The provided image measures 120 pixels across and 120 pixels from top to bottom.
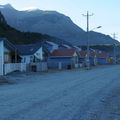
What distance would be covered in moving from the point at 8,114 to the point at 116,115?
139 inches

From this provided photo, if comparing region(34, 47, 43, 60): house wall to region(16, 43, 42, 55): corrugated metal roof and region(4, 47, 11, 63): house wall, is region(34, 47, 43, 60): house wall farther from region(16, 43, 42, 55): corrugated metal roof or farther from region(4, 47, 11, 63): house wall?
region(4, 47, 11, 63): house wall

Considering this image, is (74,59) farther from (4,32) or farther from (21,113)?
(21,113)

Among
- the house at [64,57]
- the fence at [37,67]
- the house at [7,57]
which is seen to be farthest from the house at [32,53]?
the house at [7,57]

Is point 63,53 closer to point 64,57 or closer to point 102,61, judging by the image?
point 64,57

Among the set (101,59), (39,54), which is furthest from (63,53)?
(101,59)

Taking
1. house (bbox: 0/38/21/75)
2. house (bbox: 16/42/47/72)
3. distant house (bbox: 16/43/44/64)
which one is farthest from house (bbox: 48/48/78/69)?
house (bbox: 0/38/21/75)

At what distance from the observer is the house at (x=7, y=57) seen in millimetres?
52050

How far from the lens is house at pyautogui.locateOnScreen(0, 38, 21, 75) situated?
52.0 m

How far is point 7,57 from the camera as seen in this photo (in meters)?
62.8

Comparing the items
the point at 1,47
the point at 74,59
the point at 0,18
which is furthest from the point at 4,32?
the point at 1,47

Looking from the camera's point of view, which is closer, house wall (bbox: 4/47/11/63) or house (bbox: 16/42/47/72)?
house wall (bbox: 4/47/11/63)

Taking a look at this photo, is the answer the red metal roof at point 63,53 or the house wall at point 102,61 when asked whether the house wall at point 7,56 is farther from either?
the house wall at point 102,61

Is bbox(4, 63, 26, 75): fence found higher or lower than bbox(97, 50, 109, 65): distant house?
lower

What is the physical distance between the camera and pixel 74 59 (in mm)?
94875
